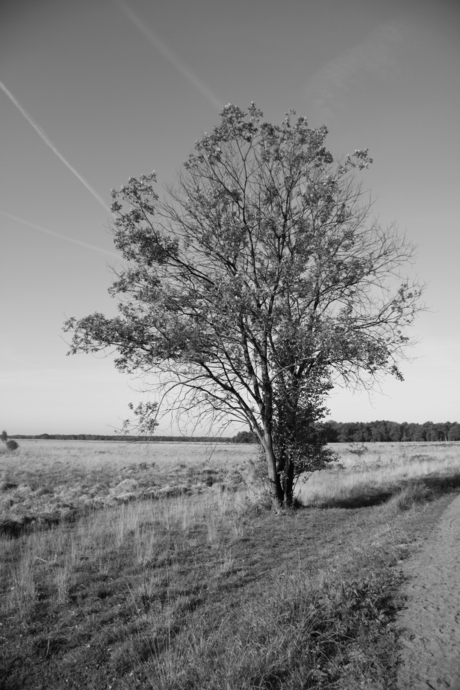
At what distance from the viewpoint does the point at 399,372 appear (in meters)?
12.0

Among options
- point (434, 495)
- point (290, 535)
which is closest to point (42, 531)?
point (290, 535)

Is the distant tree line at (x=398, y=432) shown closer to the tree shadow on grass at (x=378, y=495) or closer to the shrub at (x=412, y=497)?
the tree shadow on grass at (x=378, y=495)

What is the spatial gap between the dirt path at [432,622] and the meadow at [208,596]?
179 millimetres

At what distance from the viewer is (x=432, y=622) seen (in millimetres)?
4543

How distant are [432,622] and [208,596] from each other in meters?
3.35

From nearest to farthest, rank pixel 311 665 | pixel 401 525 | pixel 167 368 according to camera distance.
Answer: pixel 311 665 < pixel 401 525 < pixel 167 368

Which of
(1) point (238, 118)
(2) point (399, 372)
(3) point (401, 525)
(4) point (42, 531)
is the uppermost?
(1) point (238, 118)

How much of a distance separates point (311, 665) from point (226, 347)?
361 inches

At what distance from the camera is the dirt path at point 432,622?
12.0 ft

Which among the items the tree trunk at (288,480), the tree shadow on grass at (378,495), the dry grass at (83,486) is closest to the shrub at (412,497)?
the tree shadow on grass at (378,495)

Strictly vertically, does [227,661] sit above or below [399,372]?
below

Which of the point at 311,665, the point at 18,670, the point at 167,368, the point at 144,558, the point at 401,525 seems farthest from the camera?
the point at 167,368

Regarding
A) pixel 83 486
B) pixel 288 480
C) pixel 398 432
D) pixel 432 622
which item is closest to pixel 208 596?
pixel 432 622

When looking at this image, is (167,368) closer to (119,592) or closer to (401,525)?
(119,592)
